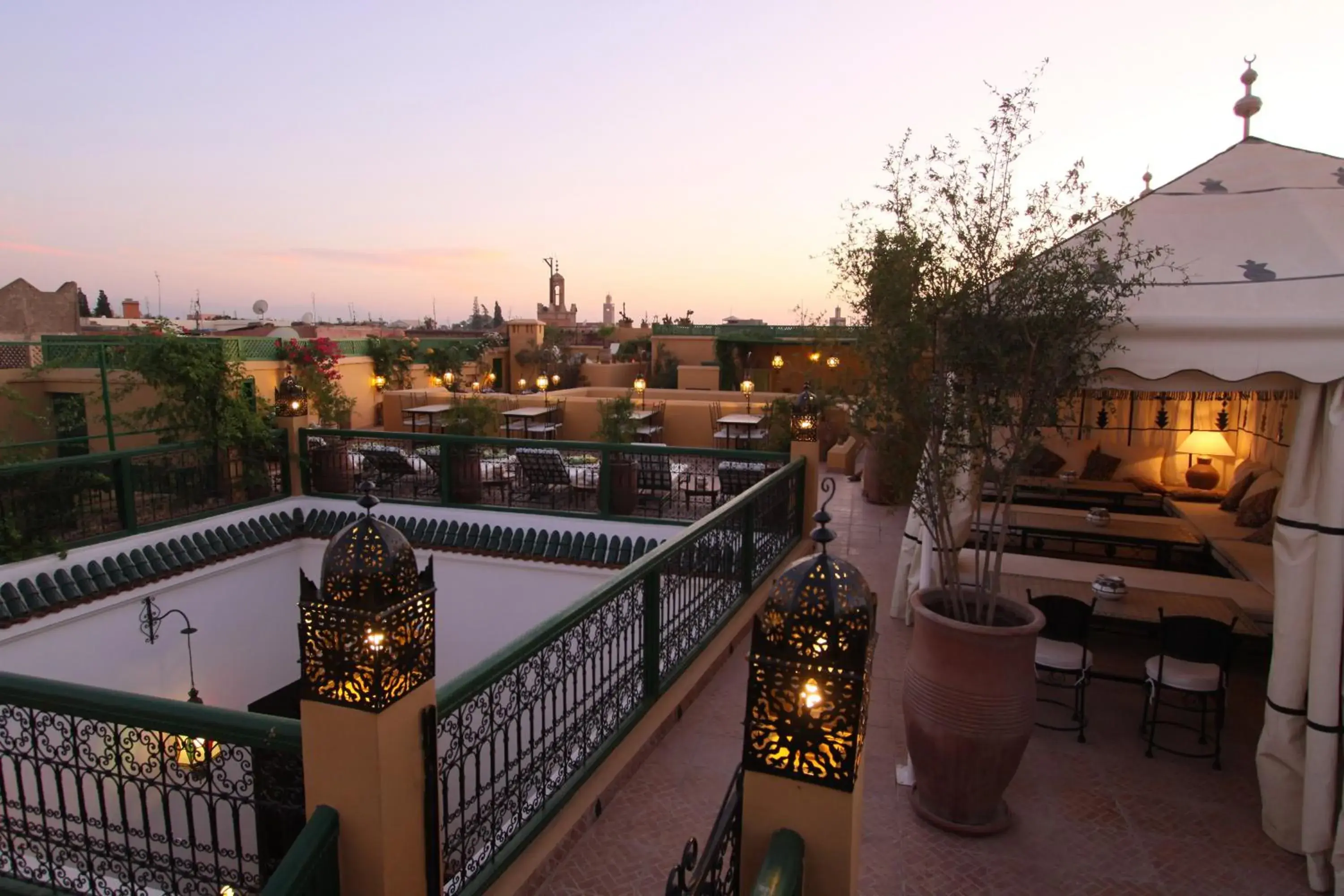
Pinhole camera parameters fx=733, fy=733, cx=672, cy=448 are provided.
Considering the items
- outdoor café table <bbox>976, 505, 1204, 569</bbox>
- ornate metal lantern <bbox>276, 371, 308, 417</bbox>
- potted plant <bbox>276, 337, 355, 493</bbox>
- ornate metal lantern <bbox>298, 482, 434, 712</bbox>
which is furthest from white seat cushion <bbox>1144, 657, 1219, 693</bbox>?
potted plant <bbox>276, 337, 355, 493</bbox>

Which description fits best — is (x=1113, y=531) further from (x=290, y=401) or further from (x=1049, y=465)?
(x=290, y=401)

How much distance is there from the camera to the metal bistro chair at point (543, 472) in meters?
9.31

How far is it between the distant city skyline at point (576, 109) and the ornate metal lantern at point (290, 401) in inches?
228

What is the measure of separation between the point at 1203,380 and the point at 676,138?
45.4ft

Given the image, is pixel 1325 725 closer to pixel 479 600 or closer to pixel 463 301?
pixel 479 600

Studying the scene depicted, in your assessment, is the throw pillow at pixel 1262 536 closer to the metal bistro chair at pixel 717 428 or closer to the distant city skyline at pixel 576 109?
the distant city skyline at pixel 576 109

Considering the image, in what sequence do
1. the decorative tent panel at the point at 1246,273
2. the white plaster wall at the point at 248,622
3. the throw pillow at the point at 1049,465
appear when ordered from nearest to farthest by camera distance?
the decorative tent panel at the point at 1246,273 < the white plaster wall at the point at 248,622 < the throw pillow at the point at 1049,465

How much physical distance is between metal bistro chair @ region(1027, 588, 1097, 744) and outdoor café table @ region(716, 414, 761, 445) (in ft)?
31.9

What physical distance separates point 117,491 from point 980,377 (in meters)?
8.46

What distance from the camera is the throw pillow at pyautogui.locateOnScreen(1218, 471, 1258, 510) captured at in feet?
28.7

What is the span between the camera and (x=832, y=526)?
10.4 meters

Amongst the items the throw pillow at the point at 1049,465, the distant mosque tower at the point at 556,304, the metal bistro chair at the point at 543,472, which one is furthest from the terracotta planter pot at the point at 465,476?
the distant mosque tower at the point at 556,304

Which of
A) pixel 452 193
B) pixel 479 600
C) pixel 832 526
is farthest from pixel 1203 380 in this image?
pixel 452 193

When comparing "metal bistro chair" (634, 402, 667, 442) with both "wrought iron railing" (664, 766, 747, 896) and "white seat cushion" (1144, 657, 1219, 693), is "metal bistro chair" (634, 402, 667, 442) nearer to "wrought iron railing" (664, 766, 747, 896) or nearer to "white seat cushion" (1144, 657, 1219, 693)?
"white seat cushion" (1144, 657, 1219, 693)
